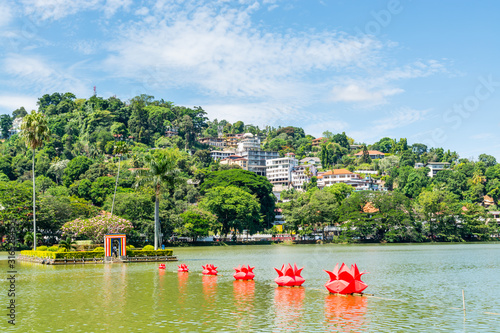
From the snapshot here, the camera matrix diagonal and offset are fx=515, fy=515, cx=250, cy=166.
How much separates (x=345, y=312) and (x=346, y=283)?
469 centimetres

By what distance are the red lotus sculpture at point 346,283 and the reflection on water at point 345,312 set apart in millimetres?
339

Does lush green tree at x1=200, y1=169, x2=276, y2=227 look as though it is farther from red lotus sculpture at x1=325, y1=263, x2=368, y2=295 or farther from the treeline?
red lotus sculpture at x1=325, y1=263, x2=368, y2=295

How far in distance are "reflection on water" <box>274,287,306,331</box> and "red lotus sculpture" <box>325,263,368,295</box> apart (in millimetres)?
1858

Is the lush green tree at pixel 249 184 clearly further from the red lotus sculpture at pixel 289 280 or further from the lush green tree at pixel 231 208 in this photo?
Answer: the red lotus sculpture at pixel 289 280

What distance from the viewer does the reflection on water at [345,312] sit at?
20578mm

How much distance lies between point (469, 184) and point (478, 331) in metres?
165

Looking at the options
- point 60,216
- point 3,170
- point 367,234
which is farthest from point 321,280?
point 3,170

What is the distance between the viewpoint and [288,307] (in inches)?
993

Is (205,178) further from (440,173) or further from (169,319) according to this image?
(169,319)

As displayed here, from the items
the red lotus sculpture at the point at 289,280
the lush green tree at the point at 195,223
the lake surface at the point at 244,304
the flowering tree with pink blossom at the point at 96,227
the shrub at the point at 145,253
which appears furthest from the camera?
the lush green tree at the point at 195,223

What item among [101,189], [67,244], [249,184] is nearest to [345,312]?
[67,244]

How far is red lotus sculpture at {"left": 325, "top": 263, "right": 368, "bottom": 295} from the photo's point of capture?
27984mm

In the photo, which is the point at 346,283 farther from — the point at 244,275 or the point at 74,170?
the point at 74,170

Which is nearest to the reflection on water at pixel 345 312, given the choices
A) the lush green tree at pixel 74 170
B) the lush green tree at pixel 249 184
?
the lush green tree at pixel 249 184
